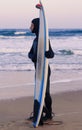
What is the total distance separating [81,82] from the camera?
11.4 m

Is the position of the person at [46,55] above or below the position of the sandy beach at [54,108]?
above

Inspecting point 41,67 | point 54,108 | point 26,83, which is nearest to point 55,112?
point 54,108

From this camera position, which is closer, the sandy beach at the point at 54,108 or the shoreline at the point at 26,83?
the sandy beach at the point at 54,108

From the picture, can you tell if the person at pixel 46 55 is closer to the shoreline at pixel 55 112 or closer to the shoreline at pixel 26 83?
the shoreline at pixel 55 112

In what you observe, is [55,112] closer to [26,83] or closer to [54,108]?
[54,108]

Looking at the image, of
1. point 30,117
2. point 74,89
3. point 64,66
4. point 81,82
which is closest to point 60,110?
point 30,117

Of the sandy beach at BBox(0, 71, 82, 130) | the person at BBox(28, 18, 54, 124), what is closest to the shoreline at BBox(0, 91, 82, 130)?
the sandy beach at BBox(0, 71, 82, 130)

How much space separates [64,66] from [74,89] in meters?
4.88

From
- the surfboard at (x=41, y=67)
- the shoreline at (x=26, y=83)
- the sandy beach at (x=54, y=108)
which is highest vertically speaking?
the surfboard at (x=41, y=67)

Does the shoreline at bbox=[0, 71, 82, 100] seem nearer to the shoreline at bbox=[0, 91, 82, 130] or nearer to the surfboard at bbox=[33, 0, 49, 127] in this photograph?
the shoreline at bbox=[0, 91, 82, 130]

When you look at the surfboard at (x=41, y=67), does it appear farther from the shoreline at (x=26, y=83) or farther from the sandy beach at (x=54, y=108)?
the shoreline at (x=26, y=83)

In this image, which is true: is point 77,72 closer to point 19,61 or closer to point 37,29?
point 19,61

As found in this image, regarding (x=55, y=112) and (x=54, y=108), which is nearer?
(x=55, y=112)

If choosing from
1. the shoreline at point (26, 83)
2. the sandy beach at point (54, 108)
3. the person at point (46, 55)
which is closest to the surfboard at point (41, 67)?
the person at point (46, 55)
